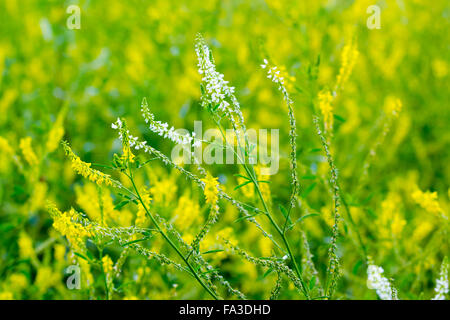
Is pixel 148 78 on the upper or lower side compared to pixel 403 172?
upper

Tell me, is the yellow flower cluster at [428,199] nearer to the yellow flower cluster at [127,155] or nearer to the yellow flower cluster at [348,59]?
the yellow flower cluster at [348,59]

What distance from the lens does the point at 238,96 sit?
7.52 ft

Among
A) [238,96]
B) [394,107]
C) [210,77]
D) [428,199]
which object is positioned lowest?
[428,199]

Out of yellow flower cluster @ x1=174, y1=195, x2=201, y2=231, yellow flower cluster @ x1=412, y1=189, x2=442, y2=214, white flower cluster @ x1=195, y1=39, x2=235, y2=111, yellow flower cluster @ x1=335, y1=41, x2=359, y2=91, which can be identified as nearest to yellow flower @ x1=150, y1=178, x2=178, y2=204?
yellow flower cluster @ x1=174, y1=195, x2=201, y2=231

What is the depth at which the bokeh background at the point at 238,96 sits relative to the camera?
1.93 meters

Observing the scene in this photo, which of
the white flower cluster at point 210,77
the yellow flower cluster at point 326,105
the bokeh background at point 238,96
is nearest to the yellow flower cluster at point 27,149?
the bokeh background at point 238,96

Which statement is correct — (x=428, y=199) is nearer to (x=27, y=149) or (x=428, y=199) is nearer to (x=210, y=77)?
(x=210, y=77)

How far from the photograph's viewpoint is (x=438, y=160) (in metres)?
2.61

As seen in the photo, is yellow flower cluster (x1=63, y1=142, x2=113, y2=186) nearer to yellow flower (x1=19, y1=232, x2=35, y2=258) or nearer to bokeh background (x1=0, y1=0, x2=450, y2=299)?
bokeh background (x1=0, y1=0, x2=450, y2=299)

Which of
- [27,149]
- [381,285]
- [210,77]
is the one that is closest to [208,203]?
[210,77]

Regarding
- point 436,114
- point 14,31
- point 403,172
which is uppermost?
point 14,31
